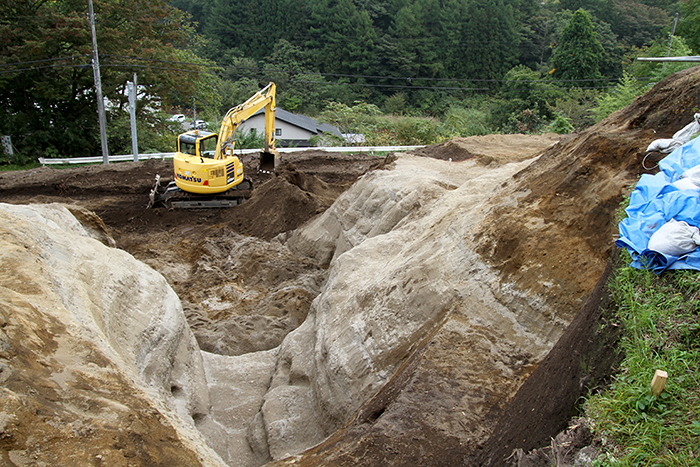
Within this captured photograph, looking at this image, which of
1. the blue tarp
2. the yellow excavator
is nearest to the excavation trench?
the blue tarp

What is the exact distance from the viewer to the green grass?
3.21 m

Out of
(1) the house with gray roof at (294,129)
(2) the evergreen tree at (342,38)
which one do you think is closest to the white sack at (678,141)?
A: (1) the house with gray roof at (294,129)

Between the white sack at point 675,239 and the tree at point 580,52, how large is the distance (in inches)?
1557

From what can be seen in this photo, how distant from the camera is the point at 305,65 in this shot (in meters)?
60.5

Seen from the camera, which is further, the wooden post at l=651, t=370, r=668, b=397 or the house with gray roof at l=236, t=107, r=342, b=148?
the house with gray roof at l=236, t=107, r=342, b=148

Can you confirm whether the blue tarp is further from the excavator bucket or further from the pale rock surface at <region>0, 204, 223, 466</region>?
the excavator bucket

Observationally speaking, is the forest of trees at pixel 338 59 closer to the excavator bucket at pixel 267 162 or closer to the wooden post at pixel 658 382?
the excavator bucket at pixel 267 162

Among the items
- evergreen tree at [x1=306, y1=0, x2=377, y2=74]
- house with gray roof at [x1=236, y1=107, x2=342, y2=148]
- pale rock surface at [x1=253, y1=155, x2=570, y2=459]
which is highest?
pale rock surface at [x1=253, y1=155, x2=570, y2=459]

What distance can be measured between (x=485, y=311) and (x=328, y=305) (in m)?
3.05

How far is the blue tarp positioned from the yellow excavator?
13.6m

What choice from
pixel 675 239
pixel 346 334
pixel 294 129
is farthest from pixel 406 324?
pixel 294 129

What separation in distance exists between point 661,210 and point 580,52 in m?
40.9

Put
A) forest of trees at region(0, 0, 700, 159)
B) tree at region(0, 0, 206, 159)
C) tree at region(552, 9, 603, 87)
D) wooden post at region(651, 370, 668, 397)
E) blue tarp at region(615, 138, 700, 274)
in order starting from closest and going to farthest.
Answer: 1. wooden post at region(651, 370, 668, 397)
2. blue tarp at region(615, 138, 700, 274)
3. tree at region(0, 0, 206, 159)
4. forest of trees at region(0, 0, 700, 159)
5. tree at region(552, 9, 603, 87)

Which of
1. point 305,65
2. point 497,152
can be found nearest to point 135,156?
point 497,152
